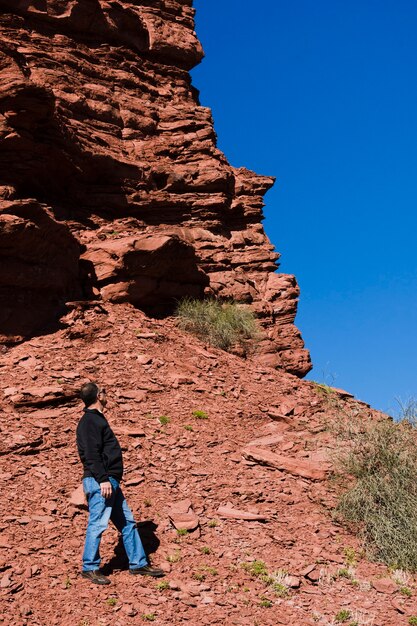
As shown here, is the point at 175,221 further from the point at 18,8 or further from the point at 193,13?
the point at 193,13

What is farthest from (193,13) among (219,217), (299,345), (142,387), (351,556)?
(351,556)

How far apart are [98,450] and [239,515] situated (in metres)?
2.78

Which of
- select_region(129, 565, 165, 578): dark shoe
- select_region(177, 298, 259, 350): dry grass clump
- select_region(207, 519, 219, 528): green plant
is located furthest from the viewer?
select_region(177, 298, 259, 350): dry grass clump

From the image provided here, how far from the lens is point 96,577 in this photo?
22.7ft

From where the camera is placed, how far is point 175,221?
1912 cm

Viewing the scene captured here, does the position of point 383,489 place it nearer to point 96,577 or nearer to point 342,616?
point 342,616

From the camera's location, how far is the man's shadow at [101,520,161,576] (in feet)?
24.4

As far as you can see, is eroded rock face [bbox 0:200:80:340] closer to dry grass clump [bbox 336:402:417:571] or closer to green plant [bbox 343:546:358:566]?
dry grass clump [bbox 336:402:417:571]

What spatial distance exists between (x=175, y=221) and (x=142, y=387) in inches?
318

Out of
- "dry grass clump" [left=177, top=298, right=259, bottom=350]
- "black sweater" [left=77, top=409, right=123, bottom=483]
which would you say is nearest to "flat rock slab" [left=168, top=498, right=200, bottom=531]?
"black sweater" [left=77, top=409, right=123, bottom=483]

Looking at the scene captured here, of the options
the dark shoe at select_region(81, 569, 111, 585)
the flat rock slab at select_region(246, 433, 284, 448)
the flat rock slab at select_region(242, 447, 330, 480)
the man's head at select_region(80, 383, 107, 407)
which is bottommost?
the dark shoe at select_region(81, 569, 111, 585)

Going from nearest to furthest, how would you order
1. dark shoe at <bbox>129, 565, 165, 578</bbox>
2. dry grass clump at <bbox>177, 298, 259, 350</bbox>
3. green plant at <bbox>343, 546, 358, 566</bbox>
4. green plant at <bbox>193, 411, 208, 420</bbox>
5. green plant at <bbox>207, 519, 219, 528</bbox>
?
dark shoe at <bbox>129, 565, 165, 578</bbox>
green plant at <bbox>343, 546, 358, 566</bbox>
green plant at <bbox>207, 519, 219, 528</bbox>
green plant at <bbox>193, 411, 208, 420</bbox>
dry grass clump at <bbox>177, 298, 259, 350</bbox>

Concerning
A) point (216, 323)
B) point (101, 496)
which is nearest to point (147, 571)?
point (101, 496)

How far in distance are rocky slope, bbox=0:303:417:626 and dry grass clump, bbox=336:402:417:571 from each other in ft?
0.97
